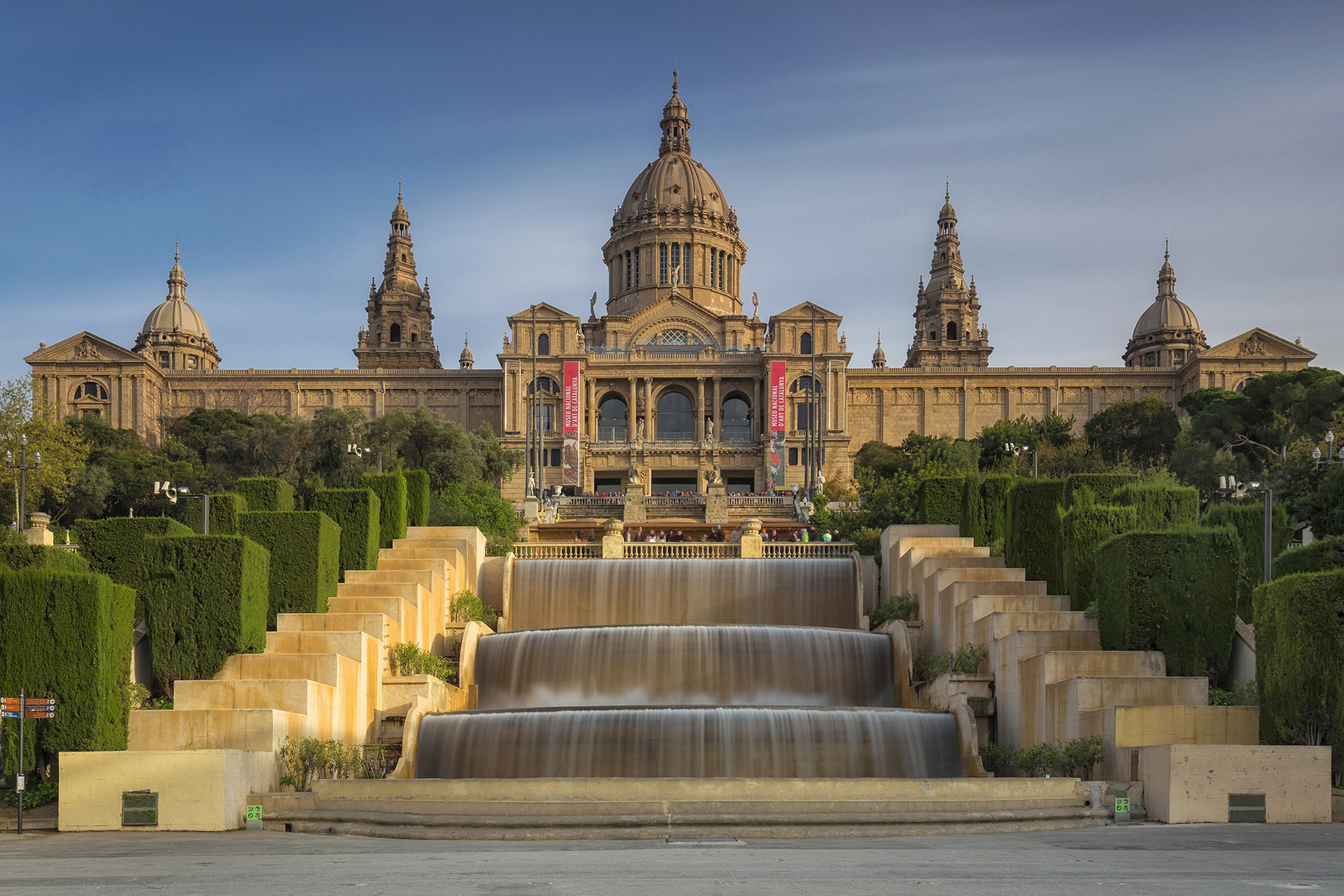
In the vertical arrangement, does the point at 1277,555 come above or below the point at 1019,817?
above

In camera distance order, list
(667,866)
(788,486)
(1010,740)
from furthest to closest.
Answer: (788,486) → (1010,740) → (667,866)

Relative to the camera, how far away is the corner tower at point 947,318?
11894 cm

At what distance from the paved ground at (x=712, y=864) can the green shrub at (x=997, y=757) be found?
19.5 ft

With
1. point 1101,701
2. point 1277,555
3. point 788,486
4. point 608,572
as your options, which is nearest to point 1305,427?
point 788,486

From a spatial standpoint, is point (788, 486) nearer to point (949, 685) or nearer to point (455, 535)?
point (455, 535)

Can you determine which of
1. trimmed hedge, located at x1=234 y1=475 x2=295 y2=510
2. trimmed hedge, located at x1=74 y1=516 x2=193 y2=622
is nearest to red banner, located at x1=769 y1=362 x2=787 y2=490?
trimmed hedge, located at x1=234 y1=475 x2=295 y2=510

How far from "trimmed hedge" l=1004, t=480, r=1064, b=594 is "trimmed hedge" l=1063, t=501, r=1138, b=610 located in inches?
61.8

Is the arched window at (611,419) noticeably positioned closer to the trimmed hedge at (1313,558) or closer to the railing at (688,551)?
the railing at (688,551)

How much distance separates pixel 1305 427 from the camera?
2721 inches

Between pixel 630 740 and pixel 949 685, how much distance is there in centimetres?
765

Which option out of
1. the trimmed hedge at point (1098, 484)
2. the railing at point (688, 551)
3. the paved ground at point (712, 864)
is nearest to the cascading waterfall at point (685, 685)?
the railing at point (688, 551)

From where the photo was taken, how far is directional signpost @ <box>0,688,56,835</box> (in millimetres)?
19781

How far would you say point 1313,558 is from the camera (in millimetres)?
27750

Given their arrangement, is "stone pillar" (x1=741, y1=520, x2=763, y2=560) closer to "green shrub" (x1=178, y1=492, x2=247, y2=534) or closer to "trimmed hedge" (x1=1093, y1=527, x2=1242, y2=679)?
"green shrub" (x1=178, y1=492, x2=247, y2=534)
